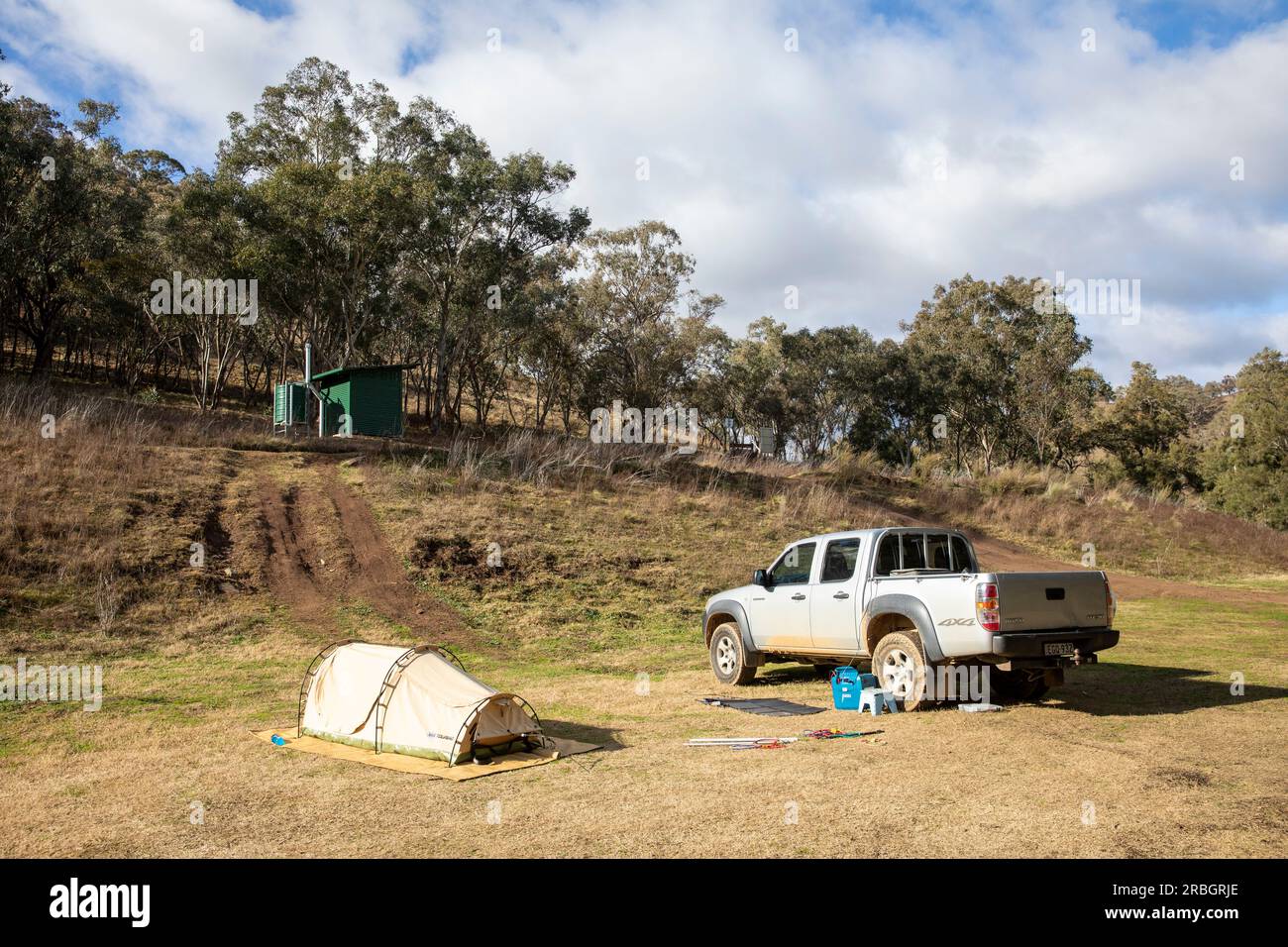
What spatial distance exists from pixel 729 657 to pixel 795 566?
1.70m

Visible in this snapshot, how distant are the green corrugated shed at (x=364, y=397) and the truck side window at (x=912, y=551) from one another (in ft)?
75.4

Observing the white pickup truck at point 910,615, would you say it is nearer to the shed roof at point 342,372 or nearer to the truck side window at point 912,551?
the truck side window at point 912,551

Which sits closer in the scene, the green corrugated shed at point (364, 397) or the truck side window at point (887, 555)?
the truck side window at point (887, 555)

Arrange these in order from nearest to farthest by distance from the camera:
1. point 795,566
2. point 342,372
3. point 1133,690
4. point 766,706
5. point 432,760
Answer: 1. point 432,760
2. point 766,706
3. point 1133,690
4. point 795,566
5. point 342,372

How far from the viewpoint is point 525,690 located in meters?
12.3

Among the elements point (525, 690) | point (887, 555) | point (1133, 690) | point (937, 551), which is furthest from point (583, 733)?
point (1133, 690)

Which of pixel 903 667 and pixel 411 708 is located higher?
pixel 903 667

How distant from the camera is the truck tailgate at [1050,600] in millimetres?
8734

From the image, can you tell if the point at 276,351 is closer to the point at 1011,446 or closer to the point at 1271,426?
the point at 1011,446

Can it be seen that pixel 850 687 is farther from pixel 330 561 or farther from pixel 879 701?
pixel 330 561

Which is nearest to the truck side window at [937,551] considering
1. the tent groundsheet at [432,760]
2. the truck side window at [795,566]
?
the truck side window at [795,566]

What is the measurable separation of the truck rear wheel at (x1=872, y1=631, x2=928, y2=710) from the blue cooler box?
0.13m

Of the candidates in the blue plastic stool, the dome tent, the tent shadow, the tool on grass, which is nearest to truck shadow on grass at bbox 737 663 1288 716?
the blue plastic stool
